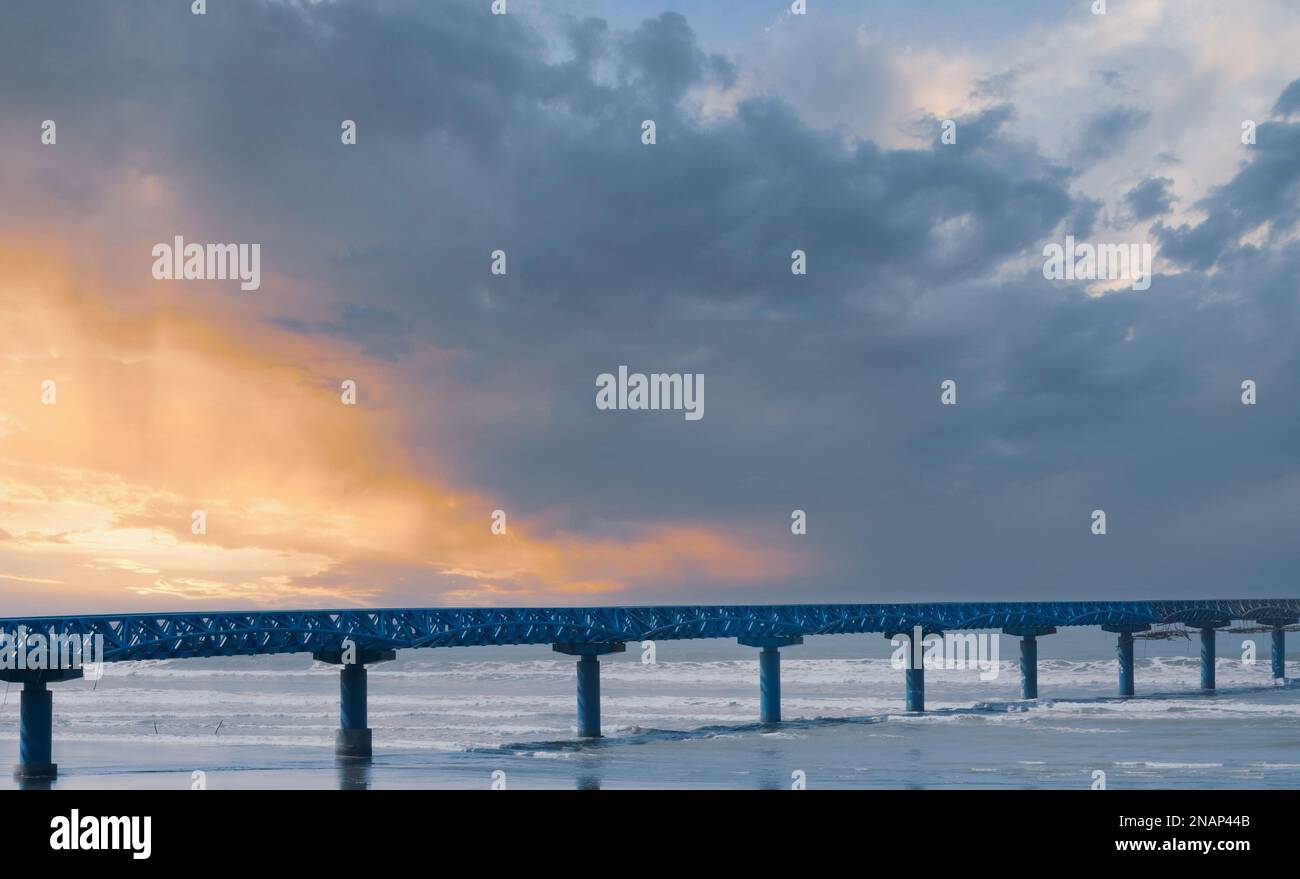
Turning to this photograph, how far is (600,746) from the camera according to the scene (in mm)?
65062

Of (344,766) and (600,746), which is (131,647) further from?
(600,746)

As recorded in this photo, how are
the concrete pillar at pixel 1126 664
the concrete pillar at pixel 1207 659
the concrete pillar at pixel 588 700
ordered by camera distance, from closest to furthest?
the concrete pillar at pixel 588 700
the concrete pillar at pixel 1126 664
the concrete pillar at pixel 1207 659

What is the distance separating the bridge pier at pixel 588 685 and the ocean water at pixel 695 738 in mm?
1541

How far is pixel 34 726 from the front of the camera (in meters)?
49.8

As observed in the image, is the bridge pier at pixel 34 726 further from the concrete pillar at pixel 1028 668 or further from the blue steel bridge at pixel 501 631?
the concrete pillar at pixel 1028 668

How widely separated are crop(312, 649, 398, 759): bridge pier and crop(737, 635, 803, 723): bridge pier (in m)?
26.8

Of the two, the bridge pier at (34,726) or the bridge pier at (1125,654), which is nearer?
the bridge pier at (34,726)

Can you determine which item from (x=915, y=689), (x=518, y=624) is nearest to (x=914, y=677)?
(x=915, y=689)

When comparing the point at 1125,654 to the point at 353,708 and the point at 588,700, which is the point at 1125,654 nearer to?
the point at 588,700

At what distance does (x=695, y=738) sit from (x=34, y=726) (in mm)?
32200

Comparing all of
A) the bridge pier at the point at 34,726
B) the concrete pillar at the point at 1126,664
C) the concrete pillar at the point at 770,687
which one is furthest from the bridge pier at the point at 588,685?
the concrete pillar at the point at 1126,664

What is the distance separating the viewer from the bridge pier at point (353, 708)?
59.2 meters
